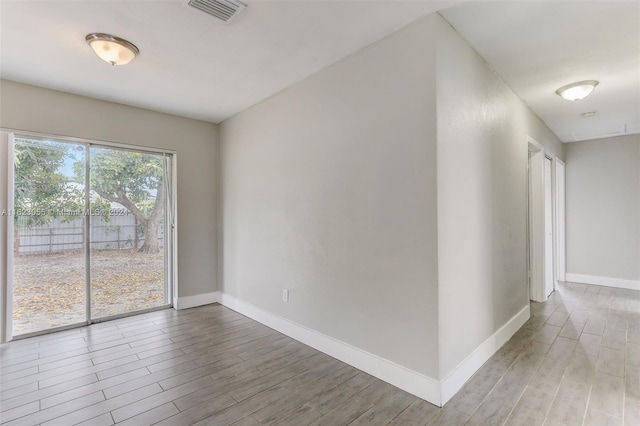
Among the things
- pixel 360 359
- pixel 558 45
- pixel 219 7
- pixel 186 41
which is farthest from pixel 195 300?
pixel 558 45

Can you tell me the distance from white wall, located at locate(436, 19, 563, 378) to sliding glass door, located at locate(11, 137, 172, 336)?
3.59m

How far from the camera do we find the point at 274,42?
239 cm

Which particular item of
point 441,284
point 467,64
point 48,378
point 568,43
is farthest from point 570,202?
point 48,378

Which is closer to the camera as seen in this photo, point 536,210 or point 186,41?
point 186,41

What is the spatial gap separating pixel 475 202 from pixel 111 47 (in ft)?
10.2

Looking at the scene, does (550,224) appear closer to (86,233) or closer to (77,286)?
(86,233)

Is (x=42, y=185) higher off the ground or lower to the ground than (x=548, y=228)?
higher

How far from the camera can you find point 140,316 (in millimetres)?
3844

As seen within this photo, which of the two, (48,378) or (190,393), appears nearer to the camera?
(190,393)

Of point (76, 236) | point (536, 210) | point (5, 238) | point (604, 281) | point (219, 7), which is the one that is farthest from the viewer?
point (604, 281)

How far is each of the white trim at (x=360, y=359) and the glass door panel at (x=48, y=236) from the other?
2.12 metres

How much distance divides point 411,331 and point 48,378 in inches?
111

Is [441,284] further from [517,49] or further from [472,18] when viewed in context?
[517,49]

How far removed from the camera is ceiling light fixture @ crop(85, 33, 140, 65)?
2.28 meters
